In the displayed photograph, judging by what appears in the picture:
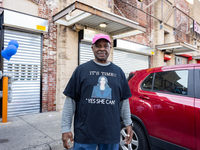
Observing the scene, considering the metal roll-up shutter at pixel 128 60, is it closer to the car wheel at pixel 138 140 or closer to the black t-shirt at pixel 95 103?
the car wheel at pixel 138 140

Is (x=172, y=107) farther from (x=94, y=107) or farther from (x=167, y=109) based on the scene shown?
(x=94, y=107)

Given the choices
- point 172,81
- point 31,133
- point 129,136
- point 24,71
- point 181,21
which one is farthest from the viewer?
point 181,21

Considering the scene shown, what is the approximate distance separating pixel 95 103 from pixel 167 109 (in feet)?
5.02

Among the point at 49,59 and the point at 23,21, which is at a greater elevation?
the point at 23,21

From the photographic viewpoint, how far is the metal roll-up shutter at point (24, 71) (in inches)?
244

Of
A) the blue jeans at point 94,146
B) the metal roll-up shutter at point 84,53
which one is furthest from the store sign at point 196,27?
the blue jeans at point 94,146

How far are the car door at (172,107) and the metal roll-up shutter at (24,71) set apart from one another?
16.2 ft

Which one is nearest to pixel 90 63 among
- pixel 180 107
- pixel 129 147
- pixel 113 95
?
pixel 113 95

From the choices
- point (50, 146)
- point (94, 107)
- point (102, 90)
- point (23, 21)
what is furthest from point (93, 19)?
point (94, 107)

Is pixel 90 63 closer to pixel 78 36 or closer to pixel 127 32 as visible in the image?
pixel 78 36

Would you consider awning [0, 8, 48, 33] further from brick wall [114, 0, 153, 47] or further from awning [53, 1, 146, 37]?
brick wall [114, 0, 153, 47]

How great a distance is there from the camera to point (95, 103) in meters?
1.73

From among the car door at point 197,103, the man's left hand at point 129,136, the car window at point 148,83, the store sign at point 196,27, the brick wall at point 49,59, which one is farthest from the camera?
the store sign at point 196,27

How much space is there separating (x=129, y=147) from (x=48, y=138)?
81.3 inches
